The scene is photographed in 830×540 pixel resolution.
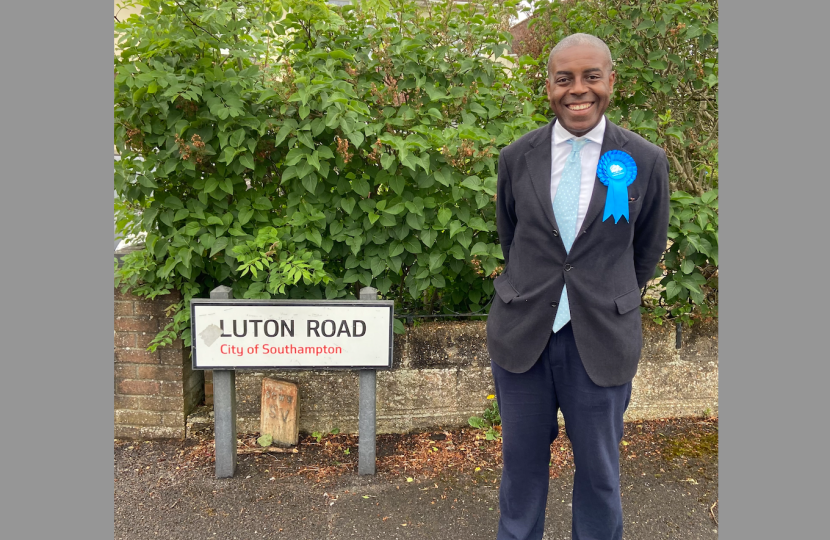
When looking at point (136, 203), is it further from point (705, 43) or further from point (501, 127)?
point (705, 43)

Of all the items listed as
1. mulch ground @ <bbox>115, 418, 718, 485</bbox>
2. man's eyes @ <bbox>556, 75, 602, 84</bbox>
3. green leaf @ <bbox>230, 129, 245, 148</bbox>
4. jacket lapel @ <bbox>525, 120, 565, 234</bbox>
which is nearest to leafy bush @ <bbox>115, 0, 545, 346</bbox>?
green leaf @ <bbox>230, 129, 245, 148</bbox>

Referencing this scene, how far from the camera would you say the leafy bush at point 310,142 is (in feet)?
9.97

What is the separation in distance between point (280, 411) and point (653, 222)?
2498mm

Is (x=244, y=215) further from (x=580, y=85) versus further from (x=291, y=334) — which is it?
(x=580, y=85)

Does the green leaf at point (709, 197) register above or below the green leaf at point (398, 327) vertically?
above

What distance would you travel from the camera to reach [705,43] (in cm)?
336

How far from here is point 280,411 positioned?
3.66 m

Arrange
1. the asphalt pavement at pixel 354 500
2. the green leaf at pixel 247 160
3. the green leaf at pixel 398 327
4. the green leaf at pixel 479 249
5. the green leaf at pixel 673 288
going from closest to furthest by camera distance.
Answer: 1. the asphalt pavement at pixel 354 500
2. the green leaf at pixel 247 160
3. the green leaf at pixel 479 249
4. the green leaf at pixel 673 288
5. the green leaf at pixel 398 327

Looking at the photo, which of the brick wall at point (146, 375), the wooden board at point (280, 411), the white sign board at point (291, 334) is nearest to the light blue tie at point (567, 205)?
the white sign board at point (291, 334)

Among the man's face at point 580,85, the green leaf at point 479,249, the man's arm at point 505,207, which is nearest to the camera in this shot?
the man's face at point 580,85

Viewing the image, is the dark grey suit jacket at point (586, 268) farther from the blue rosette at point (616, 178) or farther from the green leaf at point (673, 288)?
the green leaf at point (673, 288)

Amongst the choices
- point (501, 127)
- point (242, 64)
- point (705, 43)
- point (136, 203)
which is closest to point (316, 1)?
point (242, 64)

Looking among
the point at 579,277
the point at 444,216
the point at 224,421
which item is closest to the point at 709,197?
the point at 444,216

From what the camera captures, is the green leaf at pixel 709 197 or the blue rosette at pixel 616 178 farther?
the green leaf at pixel 709 197
